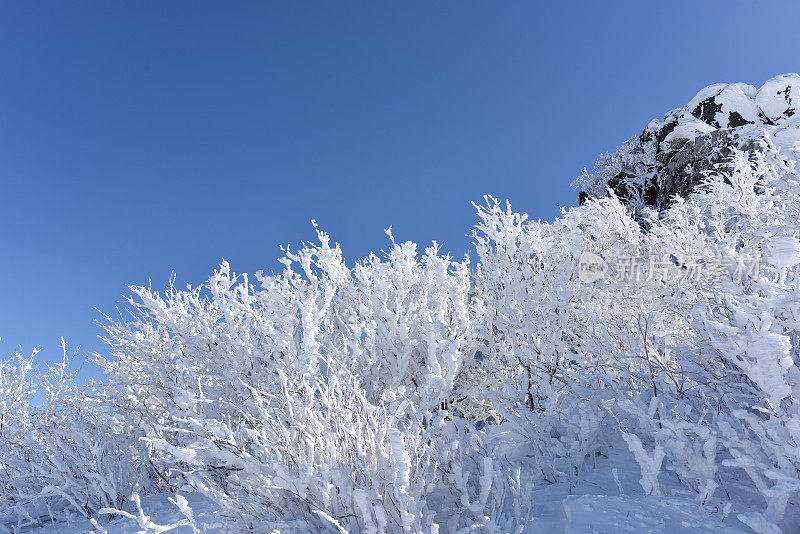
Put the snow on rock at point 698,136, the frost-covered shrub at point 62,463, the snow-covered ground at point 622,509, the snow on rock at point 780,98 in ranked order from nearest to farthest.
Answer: the snow-covered ground at point 622,509
the frost-covered shrub at point 62,463
the snow on rock at point 698,136
the snow on rock at point 780,98

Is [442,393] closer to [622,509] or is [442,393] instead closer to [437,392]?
[437,392]

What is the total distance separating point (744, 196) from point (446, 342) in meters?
7.16

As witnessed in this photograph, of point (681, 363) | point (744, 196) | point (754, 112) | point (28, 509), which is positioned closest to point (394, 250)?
point (681, 363)

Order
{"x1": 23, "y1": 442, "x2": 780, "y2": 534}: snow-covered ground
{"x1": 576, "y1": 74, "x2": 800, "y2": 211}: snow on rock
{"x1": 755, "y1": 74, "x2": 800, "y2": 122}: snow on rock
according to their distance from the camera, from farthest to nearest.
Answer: {"x1": 755, "y1": 74, "x2": 800, "y2": 122}: snow on rock < {"x1": 576, "y1": 74, "x2": 800, "y2": 211}: snow on rock < {"x1": 23, "y1": 442, "x2": 780, "y2": 534}: snow-covered ground

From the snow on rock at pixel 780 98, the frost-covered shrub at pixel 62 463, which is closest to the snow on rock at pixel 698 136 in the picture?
the snow on rock at pixel 780 98

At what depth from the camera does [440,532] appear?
2371mm

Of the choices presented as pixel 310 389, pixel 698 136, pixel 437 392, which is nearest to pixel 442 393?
pixel 437 392

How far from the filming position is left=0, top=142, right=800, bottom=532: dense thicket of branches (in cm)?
215

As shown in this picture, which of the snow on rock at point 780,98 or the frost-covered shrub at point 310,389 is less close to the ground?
the snow on rock at point 780,98

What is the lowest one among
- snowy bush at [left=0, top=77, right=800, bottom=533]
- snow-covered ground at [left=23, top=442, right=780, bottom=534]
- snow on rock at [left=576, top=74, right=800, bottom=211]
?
snow-covered ground at [left=23, top=442, right=780, bottom=534]

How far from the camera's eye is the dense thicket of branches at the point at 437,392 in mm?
2148

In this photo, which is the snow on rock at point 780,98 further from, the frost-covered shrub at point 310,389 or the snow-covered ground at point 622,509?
the snow-covered ground at point 622,509

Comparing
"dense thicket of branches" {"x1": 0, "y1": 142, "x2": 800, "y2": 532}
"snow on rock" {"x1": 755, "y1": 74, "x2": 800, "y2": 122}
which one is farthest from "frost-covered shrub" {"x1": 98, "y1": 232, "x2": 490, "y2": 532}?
"snow on rock" {"x1": 755, "y1": 74, "x2": 800, "y2": 122}

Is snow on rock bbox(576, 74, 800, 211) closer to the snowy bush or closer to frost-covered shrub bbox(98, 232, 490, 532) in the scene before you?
the snowy bush
